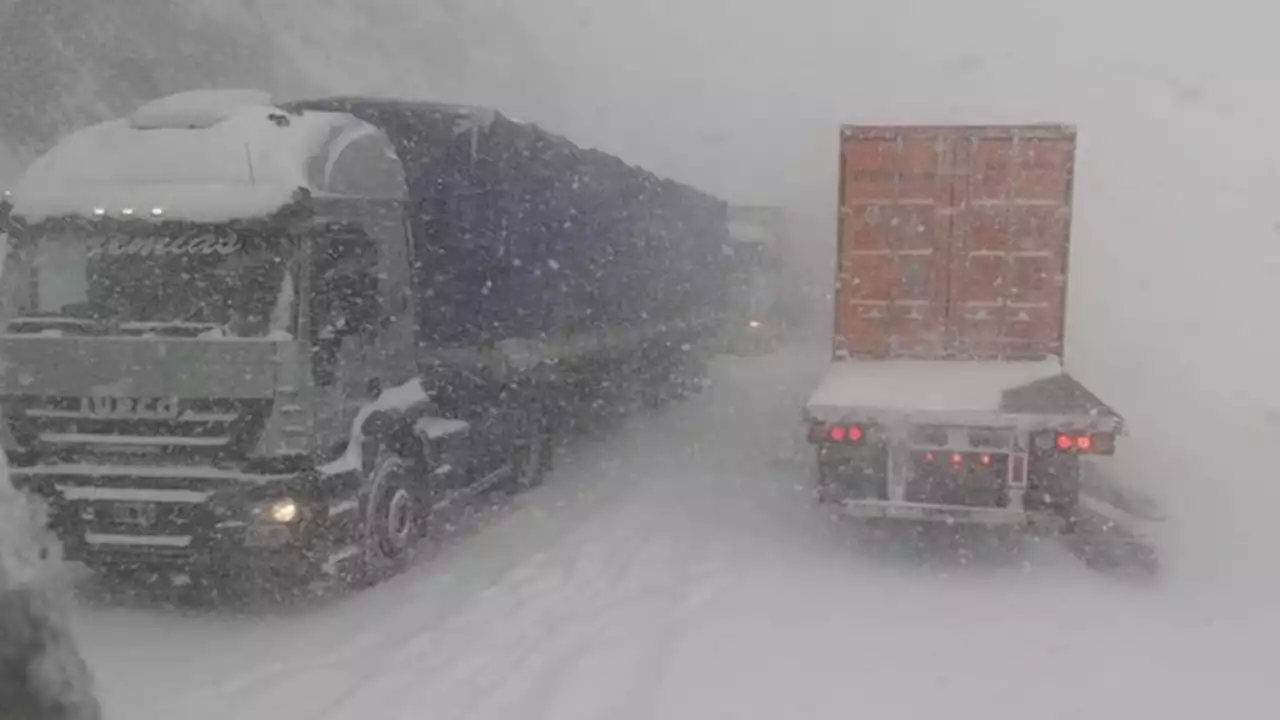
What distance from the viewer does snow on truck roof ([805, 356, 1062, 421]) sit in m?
8.39

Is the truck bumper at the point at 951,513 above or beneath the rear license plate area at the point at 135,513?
beneath

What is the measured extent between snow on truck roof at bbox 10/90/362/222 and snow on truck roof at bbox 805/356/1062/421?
12.7 ft

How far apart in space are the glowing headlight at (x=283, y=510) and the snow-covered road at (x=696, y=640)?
2.27 ft

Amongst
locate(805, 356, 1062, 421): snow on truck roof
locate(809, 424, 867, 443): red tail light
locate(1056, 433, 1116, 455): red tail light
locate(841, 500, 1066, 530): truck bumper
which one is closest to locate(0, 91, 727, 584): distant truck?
locate(809, 424, 867, 443): red tail light

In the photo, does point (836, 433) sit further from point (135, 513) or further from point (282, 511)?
point (135, 513)

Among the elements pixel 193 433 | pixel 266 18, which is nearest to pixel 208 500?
pixel 193 433

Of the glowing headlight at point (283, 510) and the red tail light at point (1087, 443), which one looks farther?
the red tail light at point (1087, 443)

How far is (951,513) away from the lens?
8312 mm

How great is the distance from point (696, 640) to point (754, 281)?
18934 mm

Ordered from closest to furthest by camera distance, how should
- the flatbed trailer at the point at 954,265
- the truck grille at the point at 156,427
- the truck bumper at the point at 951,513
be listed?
the truck grille at the point at 156,427
the truck bumper at the point at 951,513
the flatbed trailer at the point at 954,265

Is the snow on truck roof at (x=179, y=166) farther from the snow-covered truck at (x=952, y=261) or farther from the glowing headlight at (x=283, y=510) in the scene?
the snow-covered truck at (x=952, y=261)

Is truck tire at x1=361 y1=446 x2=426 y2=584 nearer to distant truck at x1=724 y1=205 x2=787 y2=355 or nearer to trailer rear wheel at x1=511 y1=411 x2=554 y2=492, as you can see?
trailer rear wheel at x1=511 y1=411 x2=554 y2=492

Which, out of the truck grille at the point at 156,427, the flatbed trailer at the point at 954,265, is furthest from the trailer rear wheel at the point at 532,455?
the truck grille at the point at 156,427

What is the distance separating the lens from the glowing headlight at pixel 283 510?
693 cm
